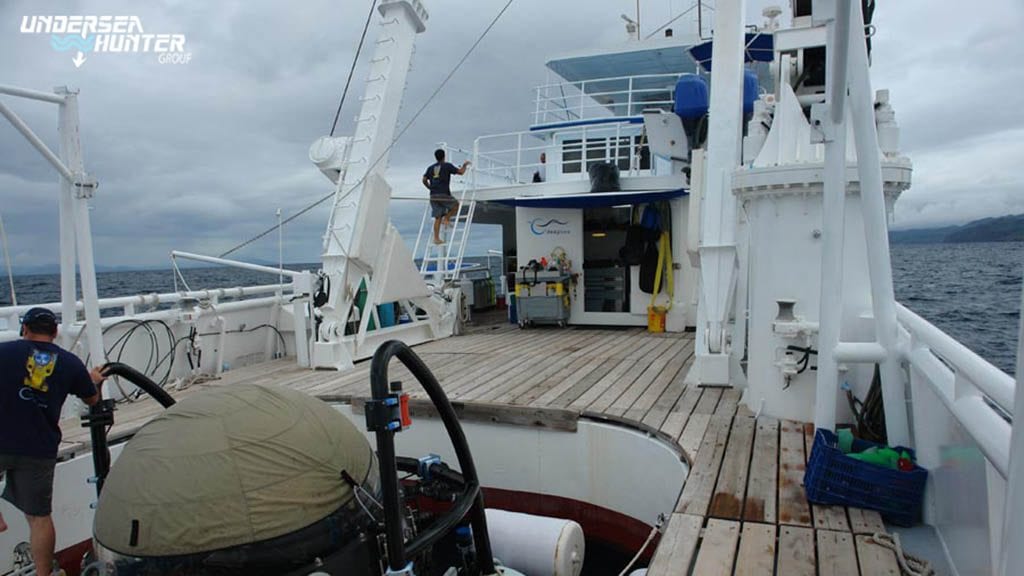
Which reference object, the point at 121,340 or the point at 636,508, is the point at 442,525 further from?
the point at 121,340

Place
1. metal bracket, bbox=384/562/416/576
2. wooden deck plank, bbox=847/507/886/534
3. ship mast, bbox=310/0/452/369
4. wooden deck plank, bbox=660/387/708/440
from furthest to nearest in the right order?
ship mast, bbox=310/0/452/369 < wooden deck plank, bbox=660/387/708/440 < wooden deck plank, bbox=847/507/886/534 < metal bracket, bbox=384/562/416/576

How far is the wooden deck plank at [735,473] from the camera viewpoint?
3.04 metres

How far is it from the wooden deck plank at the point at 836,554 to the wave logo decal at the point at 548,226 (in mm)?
8557

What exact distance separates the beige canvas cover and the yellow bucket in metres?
8.07

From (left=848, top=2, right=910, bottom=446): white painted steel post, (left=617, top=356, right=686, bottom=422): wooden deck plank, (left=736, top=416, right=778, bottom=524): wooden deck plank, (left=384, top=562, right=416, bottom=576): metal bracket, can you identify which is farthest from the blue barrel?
(left=384, top=562, right=416, bottom=576): metal bracket

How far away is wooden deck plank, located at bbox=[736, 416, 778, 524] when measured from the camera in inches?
118

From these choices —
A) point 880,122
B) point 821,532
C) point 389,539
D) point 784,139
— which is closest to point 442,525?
point 389,539

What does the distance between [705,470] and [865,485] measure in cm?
83

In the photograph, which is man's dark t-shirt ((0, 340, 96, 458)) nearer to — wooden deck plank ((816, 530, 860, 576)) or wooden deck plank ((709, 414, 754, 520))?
wooden deck plank ((709, 414, 754, 520))

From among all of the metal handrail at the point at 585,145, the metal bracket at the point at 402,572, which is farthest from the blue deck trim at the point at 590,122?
the metal bracket at the point at 402,572

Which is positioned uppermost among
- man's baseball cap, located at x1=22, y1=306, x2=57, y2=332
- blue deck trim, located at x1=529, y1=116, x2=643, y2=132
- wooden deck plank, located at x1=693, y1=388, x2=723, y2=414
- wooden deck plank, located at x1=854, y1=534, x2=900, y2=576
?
blue deck trim, located at x1=529, y1=116, x2=643, y2=132

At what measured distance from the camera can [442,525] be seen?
2.42m

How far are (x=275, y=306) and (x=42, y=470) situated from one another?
4.99 metres

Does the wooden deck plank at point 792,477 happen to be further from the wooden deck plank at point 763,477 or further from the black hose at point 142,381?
the black hose at point 142,381
